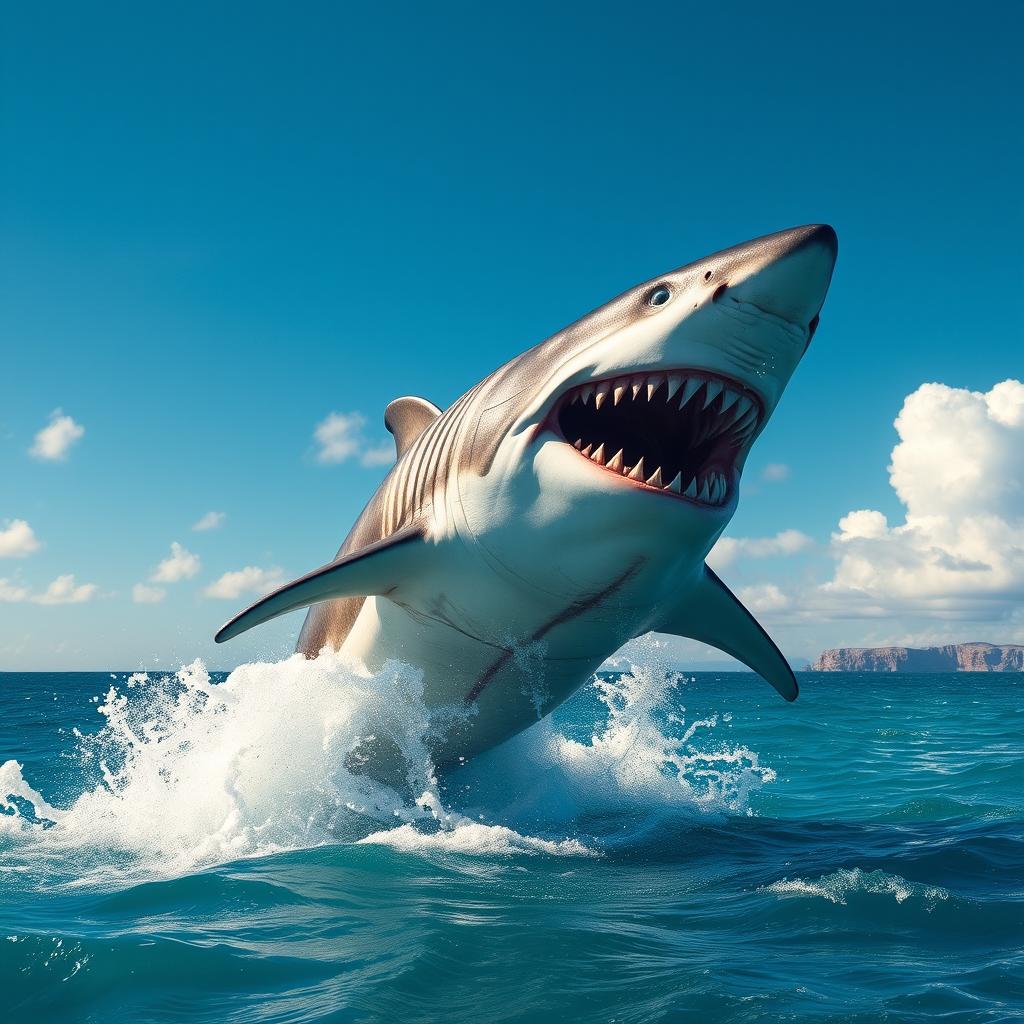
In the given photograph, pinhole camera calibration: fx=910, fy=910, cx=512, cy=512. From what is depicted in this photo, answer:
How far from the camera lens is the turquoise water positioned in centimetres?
397

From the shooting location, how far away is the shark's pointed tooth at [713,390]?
5598 millimetres

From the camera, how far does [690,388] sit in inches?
222

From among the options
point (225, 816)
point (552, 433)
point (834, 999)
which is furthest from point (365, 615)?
point (834, 999)

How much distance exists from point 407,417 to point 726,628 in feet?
13.9

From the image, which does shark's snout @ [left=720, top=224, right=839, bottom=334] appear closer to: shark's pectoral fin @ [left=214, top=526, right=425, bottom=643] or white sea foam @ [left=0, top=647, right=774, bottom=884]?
shark's pectoral fin @ [left=214, top=526, right=425, bottom=643]

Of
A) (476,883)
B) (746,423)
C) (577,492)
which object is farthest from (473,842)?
(746,423)

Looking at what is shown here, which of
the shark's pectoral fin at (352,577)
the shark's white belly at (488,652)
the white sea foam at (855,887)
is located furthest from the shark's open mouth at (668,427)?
the white sea foam at (855,887)

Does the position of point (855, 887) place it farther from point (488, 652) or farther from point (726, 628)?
point (726, 628)

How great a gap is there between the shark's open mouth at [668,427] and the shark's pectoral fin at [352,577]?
4.89 ft

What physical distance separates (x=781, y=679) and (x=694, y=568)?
3338 mm

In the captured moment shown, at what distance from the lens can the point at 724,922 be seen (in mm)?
5285

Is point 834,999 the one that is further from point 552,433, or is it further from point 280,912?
point 552,433

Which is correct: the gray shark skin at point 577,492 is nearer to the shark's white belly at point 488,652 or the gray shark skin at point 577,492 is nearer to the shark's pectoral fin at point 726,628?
the shark's white belly at point 488,652

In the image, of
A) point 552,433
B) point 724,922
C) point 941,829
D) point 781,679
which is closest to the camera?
point 724,922
